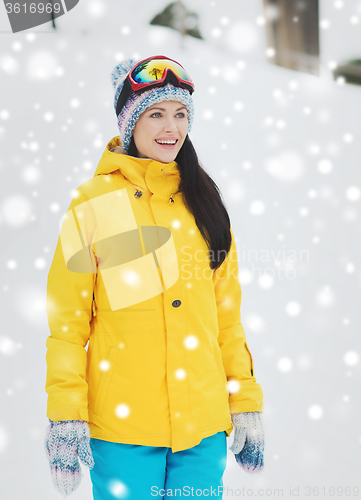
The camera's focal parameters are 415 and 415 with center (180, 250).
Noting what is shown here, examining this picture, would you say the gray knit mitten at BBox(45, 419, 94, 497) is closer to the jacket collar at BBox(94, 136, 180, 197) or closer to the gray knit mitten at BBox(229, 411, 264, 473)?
the gray knit mitten at BBox(229, 411, 264, 473)

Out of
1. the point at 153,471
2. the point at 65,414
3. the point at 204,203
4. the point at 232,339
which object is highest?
the point at 204,203

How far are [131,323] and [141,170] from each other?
443 mm

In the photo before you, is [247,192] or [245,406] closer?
[245,406]

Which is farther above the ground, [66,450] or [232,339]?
[232,339]

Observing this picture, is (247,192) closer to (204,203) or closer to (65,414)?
(204,203)

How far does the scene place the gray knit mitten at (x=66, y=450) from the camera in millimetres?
1011

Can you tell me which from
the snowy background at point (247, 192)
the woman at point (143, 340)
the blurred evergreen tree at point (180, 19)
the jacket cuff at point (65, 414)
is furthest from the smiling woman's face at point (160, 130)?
the blurred evergreen tree at point (180, 19)

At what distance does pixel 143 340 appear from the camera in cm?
108

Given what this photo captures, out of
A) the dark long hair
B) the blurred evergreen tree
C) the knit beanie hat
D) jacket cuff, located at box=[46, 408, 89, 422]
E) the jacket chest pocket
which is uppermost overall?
the blurred evergreen tree

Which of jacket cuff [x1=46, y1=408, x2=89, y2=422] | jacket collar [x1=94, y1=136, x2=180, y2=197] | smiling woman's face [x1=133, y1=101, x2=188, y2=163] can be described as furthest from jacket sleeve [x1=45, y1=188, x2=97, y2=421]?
smiling woman's face [x1=133, y1=101, x2=188, y2=163]

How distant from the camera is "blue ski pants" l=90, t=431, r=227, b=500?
106 centimetres

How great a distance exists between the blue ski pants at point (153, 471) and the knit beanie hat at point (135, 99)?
2.90 feet

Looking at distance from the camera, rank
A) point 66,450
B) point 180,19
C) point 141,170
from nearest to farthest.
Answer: point 66,450, point 141,170, point 180,19

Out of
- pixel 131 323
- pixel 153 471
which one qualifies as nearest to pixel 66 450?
pixel 153 471
